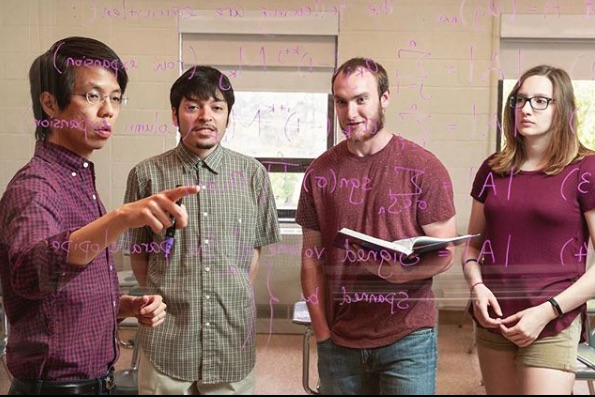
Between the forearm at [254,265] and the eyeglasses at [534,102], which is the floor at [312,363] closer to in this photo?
the forearm at [254,265]

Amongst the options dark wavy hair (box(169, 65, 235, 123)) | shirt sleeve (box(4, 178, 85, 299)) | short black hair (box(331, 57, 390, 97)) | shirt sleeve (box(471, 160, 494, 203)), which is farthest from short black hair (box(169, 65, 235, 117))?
shirt sleeve (box(471, 160, 494, 203))

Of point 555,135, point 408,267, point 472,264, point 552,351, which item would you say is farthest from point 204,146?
point 552,351

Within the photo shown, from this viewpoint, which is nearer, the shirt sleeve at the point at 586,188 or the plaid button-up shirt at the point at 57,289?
the plaid button-up shirt at the point at 57,289

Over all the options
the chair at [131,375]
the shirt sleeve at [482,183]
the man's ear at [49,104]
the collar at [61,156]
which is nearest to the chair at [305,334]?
the chair at [131,375]

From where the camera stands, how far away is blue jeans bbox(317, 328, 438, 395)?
1271 millimetres

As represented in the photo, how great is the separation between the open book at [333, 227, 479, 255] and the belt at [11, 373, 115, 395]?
0.57m

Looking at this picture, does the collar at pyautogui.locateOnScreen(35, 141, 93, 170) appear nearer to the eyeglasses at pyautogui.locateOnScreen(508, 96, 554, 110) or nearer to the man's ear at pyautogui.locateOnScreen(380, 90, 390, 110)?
the man's ear at pyautogui.locateOnScreen(380, 90, 390, 110)

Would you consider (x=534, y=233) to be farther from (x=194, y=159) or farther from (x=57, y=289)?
(x=57, y=289)

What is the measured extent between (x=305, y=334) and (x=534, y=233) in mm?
555

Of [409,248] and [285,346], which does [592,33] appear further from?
[285,346]

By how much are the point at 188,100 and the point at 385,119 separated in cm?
44

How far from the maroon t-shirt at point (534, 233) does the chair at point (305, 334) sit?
0.41 m

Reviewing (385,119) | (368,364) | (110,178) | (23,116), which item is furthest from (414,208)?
(23,116)

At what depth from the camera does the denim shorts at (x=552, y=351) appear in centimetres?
127
